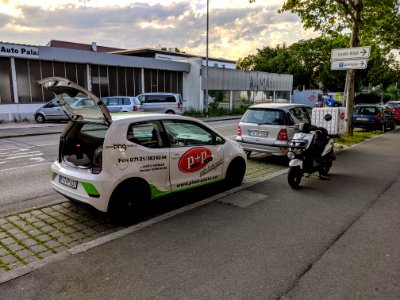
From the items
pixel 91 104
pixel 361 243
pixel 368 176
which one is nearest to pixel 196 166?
pixel 91 104

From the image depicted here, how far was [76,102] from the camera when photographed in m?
5.30

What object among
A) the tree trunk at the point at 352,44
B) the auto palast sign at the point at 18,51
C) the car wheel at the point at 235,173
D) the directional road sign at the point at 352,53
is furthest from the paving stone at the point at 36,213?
the auto palast sign at the point at 18,51

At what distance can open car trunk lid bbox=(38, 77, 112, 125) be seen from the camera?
4691 mm

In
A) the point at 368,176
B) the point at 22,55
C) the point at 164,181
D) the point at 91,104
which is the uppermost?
the point at 22,55

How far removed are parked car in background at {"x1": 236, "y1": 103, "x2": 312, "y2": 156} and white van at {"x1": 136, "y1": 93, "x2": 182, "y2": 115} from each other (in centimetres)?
1449

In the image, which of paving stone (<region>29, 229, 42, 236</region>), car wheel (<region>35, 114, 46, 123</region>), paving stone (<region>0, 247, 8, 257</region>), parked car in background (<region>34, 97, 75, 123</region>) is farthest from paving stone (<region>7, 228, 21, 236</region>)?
car wheel (<region>35, 114, 46, 123</region>)

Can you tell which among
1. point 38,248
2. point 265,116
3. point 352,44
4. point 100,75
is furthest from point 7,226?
point 100,75

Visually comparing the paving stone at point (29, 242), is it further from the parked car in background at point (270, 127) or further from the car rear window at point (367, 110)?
the car rear window at point (367, 110)

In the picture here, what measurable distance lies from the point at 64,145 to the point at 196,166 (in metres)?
2.18

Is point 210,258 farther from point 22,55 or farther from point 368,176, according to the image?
point 22,55

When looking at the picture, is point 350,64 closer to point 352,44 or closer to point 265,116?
point 352,44

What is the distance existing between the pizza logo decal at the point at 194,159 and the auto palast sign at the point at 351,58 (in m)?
10.2

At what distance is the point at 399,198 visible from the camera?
6.50 m

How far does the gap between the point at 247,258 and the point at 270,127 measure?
5.66 meters
